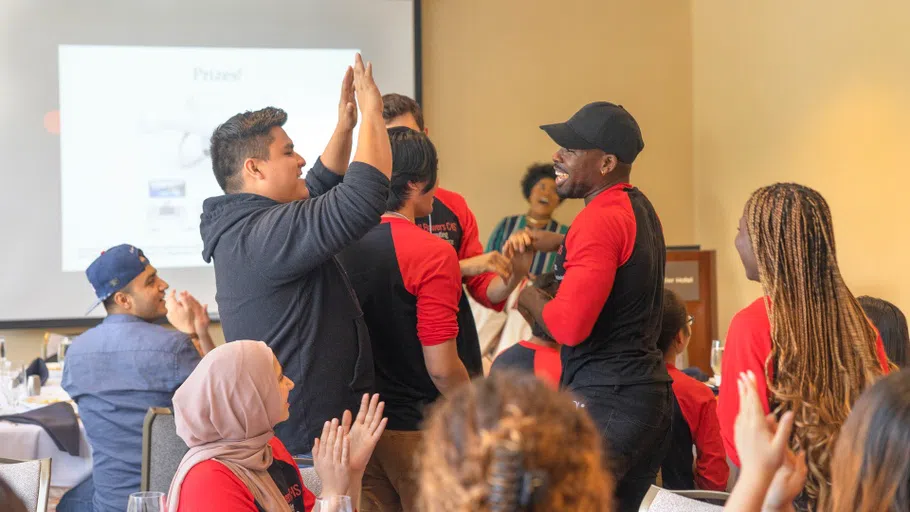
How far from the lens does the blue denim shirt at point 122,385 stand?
294cm

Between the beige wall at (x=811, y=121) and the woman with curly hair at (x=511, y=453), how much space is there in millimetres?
4071

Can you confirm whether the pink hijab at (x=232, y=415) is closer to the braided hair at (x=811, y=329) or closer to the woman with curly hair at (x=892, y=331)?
the braided hair at (x=811, y=329)

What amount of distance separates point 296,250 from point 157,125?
415 centimetres

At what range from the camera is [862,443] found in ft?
3.76

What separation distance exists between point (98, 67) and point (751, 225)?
4852 millimetres

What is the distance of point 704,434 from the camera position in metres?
2.91

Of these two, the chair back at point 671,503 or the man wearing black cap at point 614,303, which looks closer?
the chair back at point 671,503

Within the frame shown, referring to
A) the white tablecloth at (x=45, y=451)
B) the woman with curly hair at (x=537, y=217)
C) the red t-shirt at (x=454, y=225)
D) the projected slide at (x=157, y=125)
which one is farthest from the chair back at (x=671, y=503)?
the projected slide at (x=157, y=125)

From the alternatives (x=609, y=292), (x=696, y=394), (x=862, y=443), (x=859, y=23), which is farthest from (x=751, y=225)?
(x=859, y=23)

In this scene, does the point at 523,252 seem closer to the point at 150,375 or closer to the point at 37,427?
the point at 150,375

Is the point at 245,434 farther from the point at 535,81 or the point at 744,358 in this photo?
the point at 535,81

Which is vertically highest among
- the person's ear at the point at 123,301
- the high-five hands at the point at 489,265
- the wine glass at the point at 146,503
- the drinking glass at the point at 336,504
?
the high-five hands at the point at 489,265

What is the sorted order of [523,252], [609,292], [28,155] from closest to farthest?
[609,292] < [523,252] < [28,155]

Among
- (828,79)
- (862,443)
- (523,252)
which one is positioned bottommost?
(862,443)
